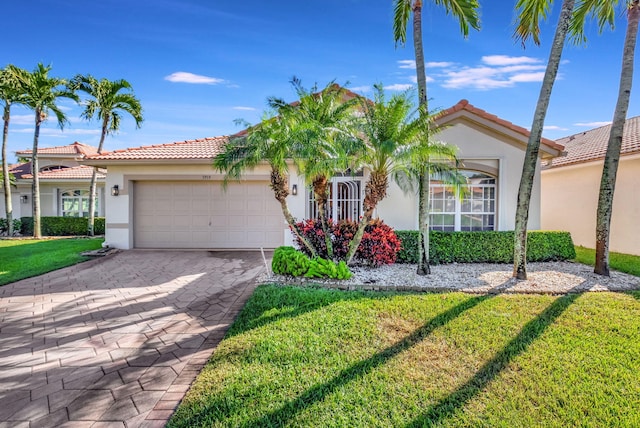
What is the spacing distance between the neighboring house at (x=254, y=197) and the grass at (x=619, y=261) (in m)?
1.97

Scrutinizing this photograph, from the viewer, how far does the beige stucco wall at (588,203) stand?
41.2 feet

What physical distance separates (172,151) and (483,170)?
12521mm

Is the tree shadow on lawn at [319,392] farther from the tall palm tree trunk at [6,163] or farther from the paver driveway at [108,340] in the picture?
the tall palm tree trunk at [6,163]

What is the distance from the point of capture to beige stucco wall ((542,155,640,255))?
12.6m

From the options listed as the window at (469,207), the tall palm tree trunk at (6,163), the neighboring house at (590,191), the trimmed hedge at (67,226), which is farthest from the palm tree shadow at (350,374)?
the tall palm tree trunk at (6,163)

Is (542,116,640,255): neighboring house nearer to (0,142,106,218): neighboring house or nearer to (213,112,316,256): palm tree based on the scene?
(213,112,316,256): palm tree

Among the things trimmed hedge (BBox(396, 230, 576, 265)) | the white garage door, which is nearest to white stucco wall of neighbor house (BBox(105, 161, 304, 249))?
the white garage door

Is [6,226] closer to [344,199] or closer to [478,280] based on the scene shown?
[344,199]

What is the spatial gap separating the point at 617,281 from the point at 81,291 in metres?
13.6

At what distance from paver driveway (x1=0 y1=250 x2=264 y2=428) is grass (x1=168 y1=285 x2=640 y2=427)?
0.50m

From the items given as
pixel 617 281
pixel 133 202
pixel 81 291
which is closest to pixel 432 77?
pixel 617 281

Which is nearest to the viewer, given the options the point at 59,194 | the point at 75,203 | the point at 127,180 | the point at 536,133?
the point at 536,133

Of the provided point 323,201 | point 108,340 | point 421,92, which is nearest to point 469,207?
point 421,92

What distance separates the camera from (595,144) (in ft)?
53.1
